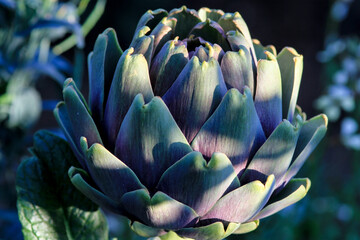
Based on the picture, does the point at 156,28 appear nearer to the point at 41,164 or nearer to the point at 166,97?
the point at 166,97

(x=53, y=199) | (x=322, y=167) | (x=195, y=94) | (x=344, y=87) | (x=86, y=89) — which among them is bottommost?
(x=86, y=89)

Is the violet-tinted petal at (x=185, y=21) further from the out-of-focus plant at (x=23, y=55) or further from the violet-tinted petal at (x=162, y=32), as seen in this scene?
the out-of-focus plant at (x=23, y=55)

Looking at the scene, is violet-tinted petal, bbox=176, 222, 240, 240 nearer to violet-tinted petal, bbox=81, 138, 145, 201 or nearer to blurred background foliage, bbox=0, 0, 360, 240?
violet-tinted petal, bbox=81, 138, 145, 201

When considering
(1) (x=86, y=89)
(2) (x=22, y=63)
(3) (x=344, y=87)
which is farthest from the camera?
(1) (x=86, y=89)

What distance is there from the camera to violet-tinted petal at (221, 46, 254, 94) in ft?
1.35

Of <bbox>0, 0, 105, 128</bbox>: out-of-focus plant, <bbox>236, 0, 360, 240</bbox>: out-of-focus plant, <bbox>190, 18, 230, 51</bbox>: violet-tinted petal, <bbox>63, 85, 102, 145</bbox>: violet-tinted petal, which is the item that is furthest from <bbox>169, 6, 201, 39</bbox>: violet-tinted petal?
<bbox>236, 0, 360, 240</bbox>: out-of-focus plant

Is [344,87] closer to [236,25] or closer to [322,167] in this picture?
[322,167]

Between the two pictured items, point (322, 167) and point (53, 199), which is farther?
point (322, 167)

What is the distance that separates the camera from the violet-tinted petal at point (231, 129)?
392 mm

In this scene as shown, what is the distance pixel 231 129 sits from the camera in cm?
40

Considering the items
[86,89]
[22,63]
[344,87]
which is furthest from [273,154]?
[86,89]

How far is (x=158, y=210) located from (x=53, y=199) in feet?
0.48

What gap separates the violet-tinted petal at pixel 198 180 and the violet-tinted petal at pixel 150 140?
1cm

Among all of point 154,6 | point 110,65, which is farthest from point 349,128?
point 154,6
